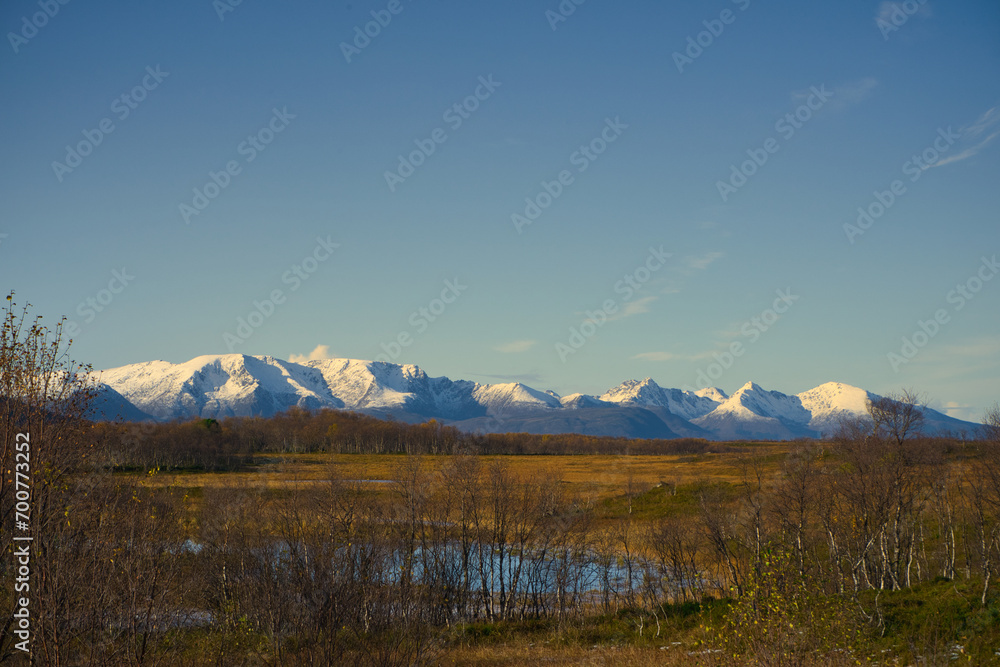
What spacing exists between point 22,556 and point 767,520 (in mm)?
53383

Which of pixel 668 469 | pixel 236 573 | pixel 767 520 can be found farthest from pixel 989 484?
pixel 668 469

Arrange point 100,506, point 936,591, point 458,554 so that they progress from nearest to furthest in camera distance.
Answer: point 100,506
point 936,591
point 458,554

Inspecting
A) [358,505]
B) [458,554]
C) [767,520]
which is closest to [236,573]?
[358,505]

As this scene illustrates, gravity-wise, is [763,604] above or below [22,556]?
below

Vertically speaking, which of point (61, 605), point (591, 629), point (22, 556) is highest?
point (22, 556)

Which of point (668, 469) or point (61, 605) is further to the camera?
point (668, 469)

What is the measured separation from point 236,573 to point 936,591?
1477 inches

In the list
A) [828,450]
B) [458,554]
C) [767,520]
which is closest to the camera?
[458,554]

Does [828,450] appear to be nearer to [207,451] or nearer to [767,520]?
[767,520]

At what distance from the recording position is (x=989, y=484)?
1797 inches

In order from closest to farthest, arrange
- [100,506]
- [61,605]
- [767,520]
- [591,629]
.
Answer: [61,605] → [100,506] → [591,629] → [767,520]

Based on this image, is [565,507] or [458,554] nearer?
[458,554]

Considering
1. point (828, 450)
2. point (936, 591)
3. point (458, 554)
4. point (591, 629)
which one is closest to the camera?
point (936, 591)

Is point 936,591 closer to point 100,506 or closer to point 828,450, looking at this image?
point 100,506
